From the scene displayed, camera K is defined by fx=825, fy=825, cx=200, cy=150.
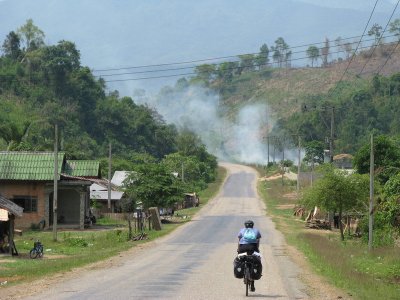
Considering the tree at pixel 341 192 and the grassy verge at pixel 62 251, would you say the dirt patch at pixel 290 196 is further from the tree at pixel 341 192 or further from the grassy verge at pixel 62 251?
the tree at pixel 341 192

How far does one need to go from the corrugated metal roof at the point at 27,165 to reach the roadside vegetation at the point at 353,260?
17674 mm

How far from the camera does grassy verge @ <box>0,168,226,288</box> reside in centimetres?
2834

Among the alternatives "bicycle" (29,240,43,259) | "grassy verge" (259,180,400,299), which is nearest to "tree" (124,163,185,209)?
"grassy verge" (259,180,400,299)

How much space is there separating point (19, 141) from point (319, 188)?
113ft

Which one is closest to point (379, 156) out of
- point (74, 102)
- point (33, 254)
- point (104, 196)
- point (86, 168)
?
point (86, 168)

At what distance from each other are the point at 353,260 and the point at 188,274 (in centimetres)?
1220

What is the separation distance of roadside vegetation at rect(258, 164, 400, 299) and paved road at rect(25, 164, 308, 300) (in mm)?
1254

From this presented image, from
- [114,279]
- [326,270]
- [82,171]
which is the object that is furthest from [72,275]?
[82,171]

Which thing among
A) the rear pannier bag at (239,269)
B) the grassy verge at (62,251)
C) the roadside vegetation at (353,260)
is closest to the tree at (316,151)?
the roadside vegetation at (353,260)

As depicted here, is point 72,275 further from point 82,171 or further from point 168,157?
point 168,157

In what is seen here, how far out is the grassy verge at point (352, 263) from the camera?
951 inches

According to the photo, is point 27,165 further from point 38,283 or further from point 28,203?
point 38,283

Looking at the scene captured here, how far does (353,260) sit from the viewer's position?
36969mm

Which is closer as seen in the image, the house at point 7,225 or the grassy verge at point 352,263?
the grassy verge at point 352,263
